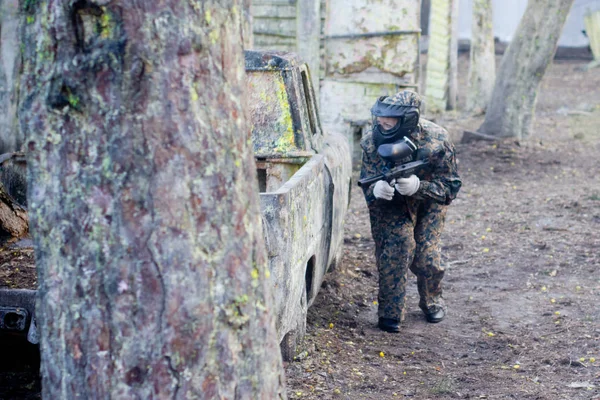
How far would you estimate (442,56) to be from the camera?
1708 centimetres

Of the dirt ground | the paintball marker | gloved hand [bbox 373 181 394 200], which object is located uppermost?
→ the paintball marker

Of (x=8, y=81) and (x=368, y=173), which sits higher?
(x=8, y=81)

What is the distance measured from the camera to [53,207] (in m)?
2.38

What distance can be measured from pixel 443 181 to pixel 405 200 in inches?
12.2

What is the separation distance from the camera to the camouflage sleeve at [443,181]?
5585 mm

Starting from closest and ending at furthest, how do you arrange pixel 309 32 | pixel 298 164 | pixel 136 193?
pixel 136 193 → pixel 298 164 → pixel 309 32

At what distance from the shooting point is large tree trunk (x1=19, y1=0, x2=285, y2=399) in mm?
2309

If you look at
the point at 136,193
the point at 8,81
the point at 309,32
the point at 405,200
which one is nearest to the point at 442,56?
the point at 309,32

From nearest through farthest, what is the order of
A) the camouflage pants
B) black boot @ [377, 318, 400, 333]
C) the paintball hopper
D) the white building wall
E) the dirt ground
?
the dirt ground < the paintball hopper < the camouflage pants < black boot @ [377, 318, 400, 333] < the white building wall

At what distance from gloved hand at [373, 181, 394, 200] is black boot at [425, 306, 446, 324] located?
1.15m

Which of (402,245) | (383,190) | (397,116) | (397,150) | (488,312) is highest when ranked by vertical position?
(397,116)

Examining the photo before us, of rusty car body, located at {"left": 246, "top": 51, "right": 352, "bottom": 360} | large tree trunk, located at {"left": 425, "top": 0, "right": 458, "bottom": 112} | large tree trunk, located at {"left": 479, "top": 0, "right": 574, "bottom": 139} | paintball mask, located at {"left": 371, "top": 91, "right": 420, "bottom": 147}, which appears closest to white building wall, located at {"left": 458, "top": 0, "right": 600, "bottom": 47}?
large tree trunk, located at {"left": 425, "top": 0, "right": 458, "bottom": 112}

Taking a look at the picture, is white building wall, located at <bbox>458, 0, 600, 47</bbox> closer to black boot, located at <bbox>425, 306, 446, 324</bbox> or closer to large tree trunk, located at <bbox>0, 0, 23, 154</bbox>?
large tree trunk, located at <bbox>0, 0, 23, 154</bbox>

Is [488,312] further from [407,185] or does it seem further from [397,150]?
[397,150]
